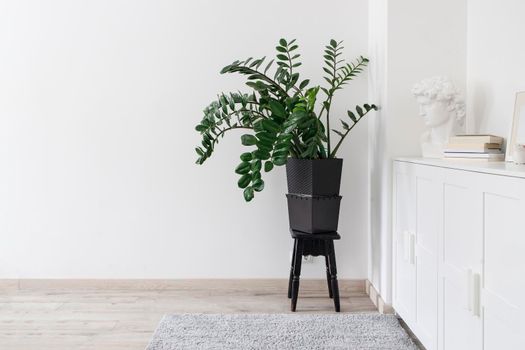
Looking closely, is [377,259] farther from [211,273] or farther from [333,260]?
[211,273]

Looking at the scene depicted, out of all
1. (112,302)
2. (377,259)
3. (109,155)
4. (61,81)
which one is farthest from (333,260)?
(61,81)

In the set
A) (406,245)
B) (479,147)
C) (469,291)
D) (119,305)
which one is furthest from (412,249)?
(119,305)

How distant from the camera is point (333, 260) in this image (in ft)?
8.79

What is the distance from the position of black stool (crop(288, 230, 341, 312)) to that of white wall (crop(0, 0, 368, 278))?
371mm

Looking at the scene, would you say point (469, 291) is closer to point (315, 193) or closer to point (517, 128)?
point (517, 128)

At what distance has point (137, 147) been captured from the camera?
3076 mm

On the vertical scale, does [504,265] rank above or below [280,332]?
above

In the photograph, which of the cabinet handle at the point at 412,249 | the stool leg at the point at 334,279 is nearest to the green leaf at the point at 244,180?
the stool leg at the point at 334,279

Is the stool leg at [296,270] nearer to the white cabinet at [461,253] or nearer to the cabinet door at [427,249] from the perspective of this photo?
the white cabinet at [461,253]

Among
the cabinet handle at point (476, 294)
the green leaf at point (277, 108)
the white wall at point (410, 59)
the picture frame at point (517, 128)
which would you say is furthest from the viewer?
the white wall at point (410, 59)

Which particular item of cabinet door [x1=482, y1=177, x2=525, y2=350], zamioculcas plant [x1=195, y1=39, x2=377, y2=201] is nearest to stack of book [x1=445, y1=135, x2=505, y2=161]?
cabinet door [x1=482, y1=177, x2=525, y2=350]

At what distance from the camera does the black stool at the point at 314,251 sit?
2629 mm

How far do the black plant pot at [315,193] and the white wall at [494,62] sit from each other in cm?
74

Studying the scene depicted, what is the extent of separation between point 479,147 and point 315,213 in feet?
2.92
